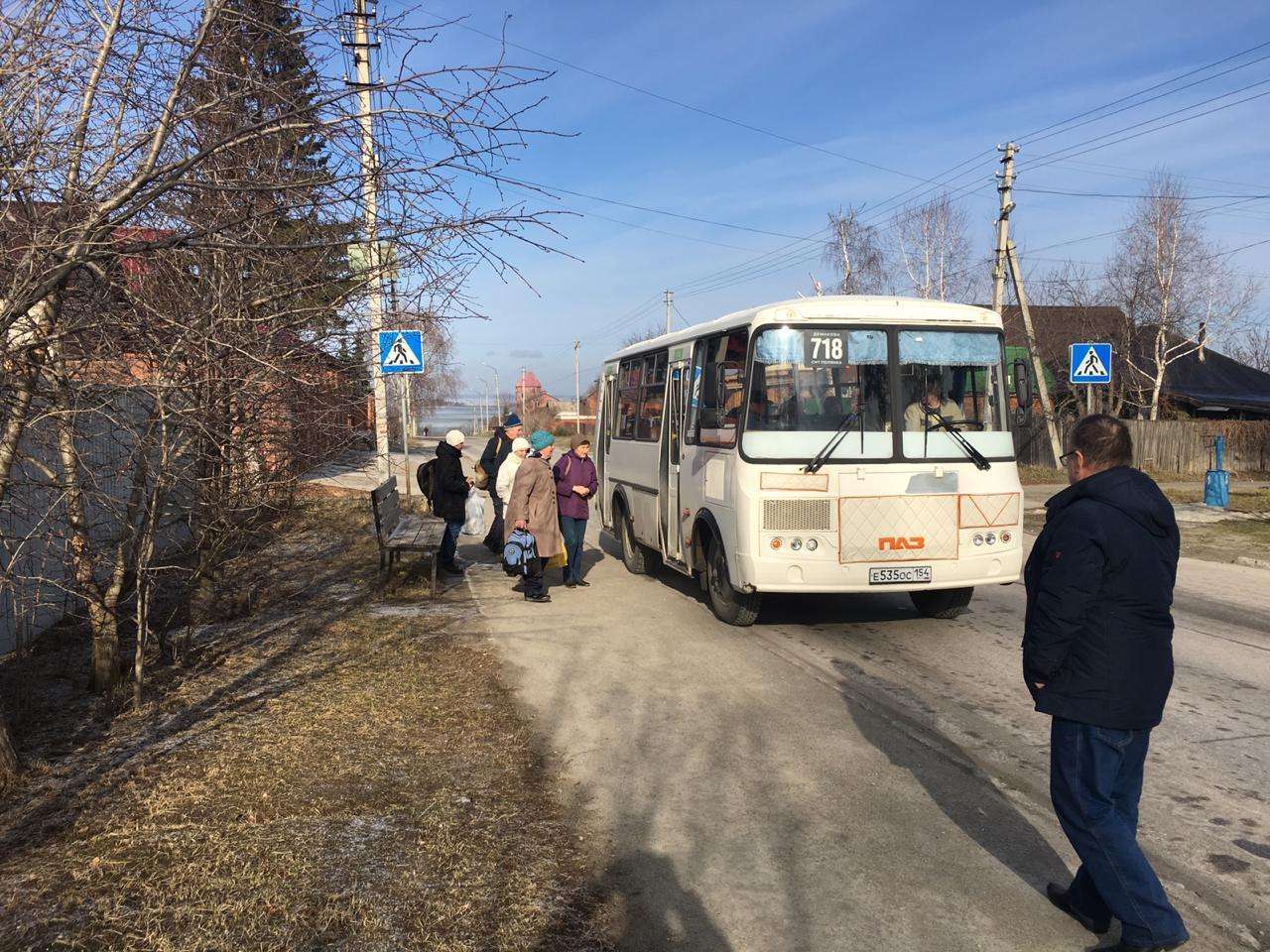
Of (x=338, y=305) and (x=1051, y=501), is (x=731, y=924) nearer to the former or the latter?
(x=1051, y=501)

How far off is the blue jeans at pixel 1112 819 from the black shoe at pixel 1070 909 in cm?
8

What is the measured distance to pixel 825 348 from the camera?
848 centimetres

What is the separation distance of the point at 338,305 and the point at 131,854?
3.78 meters

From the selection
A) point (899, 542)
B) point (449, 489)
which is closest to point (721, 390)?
point (899, 542)

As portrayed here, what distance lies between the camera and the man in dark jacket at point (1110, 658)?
343 centimetres

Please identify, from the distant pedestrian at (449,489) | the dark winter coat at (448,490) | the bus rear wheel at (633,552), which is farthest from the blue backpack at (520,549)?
the bus rear wheel at (633,552)

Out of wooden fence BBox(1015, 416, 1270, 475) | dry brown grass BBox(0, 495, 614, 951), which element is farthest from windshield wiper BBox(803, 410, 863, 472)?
wooden fence BBox(1015, 416, 1270, 475)

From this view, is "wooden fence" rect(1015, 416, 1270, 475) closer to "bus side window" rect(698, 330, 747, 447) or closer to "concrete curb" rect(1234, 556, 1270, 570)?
"concrete curb" rect(1234, 556, 1270, 570)

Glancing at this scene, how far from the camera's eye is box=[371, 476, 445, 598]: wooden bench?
1028 centimetres

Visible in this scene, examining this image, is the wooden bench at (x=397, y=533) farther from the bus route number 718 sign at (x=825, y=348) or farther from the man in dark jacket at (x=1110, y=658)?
the man in dark jacket at (x=1110, y=658)

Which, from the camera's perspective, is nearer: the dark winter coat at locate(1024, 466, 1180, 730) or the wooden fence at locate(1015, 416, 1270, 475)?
the dark winter coat at locate(1024, 466, 1180, 730)

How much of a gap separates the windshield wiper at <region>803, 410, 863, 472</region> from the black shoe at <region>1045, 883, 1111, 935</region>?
454 centimetres

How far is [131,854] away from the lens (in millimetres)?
4176

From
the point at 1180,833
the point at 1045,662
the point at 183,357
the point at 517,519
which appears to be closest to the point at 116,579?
the point at 183,357
